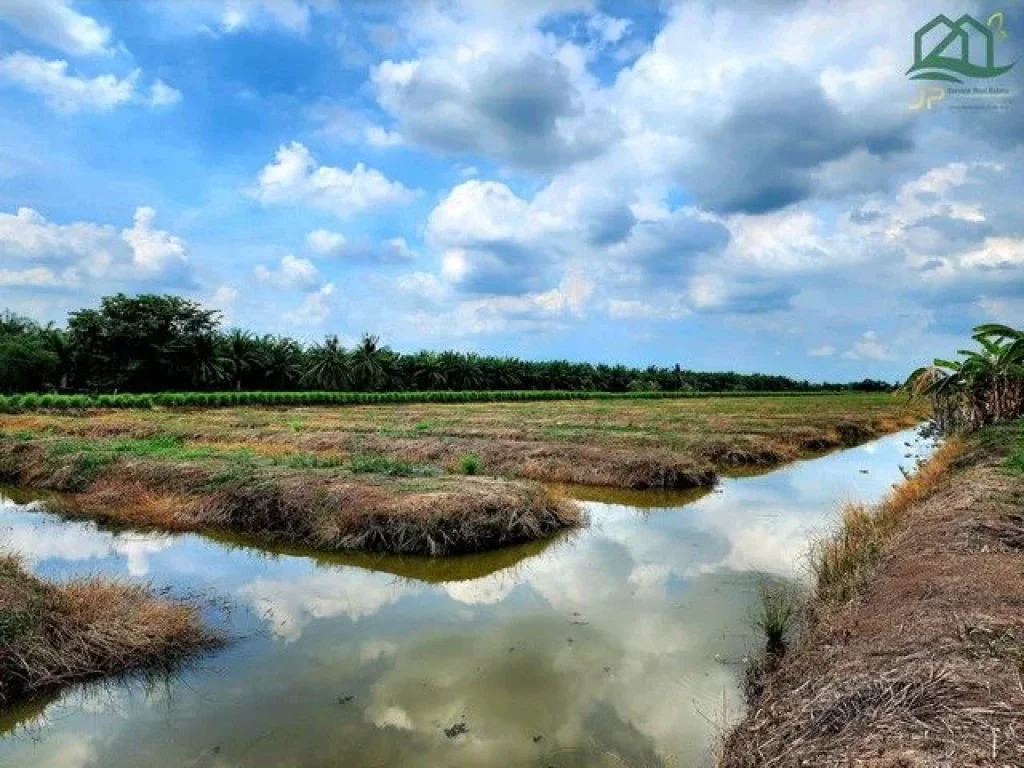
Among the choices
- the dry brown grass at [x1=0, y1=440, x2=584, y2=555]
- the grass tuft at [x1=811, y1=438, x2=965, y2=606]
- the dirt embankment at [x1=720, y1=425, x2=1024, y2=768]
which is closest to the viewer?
the dirt embankment at [x1=720, y1=425, x2=1024, y2=768]

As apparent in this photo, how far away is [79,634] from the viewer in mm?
6625

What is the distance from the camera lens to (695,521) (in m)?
13.6

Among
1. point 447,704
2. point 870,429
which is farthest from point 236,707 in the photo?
point 870,429

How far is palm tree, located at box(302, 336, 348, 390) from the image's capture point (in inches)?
2512

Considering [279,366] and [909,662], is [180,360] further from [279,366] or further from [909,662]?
[909,662]

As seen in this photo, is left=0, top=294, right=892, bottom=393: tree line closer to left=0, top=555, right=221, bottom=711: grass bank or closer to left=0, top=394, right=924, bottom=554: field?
left=0, top=394, right=924, bottom=554: field

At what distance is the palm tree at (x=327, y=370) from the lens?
63812mm

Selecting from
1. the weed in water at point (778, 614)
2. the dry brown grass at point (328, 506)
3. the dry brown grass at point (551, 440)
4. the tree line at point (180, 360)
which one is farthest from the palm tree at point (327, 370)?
the weed in water at point (778, 614)

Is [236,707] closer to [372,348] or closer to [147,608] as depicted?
[147,608]

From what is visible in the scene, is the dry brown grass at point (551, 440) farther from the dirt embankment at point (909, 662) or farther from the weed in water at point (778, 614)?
the dirt embankment at point (909, 662)

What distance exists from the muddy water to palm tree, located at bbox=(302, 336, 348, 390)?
51991mm

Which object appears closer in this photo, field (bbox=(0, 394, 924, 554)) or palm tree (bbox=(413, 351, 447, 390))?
field (bbox=(0, 394, 924, 554))

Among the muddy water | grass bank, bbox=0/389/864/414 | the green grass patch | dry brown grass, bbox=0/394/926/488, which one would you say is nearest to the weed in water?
the muddy water

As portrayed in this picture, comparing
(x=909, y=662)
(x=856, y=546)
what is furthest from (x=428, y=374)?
(x=909, y=662)
